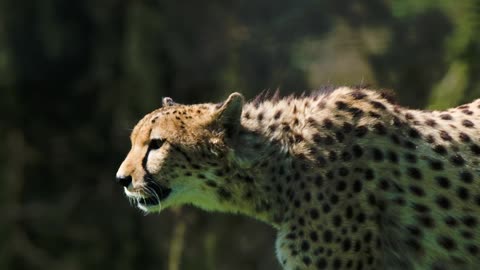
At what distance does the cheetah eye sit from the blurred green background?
410 cm

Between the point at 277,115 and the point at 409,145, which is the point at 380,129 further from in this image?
the point at 277,115

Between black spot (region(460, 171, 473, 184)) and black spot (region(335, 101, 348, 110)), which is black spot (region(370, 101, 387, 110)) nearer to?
black spot (region(335, 101, 348, 110))

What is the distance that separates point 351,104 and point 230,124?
0.46 meters

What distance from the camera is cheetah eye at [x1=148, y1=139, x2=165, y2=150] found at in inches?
171

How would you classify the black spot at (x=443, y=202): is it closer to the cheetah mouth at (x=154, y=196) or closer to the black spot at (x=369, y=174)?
the black spot at (x=369, y=174)

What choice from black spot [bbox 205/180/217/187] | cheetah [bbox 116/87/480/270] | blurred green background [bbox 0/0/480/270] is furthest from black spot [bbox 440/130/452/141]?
blurred green background [bbox 0/0/480/270]

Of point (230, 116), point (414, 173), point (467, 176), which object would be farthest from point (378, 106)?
point (230, 116)

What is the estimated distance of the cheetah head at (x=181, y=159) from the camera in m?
4.30

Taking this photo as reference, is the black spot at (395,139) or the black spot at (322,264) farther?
the black spot at (395,139)

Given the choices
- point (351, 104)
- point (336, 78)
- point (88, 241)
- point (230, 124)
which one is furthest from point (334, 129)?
point (88, 241)

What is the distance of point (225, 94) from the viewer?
9.37 metres

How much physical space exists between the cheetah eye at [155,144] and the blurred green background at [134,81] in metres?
4.10

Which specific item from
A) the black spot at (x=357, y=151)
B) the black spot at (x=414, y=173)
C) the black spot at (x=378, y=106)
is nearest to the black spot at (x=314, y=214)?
the black spot at (x=357, y=151)

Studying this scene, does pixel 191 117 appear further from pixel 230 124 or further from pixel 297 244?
pixel 297 244
